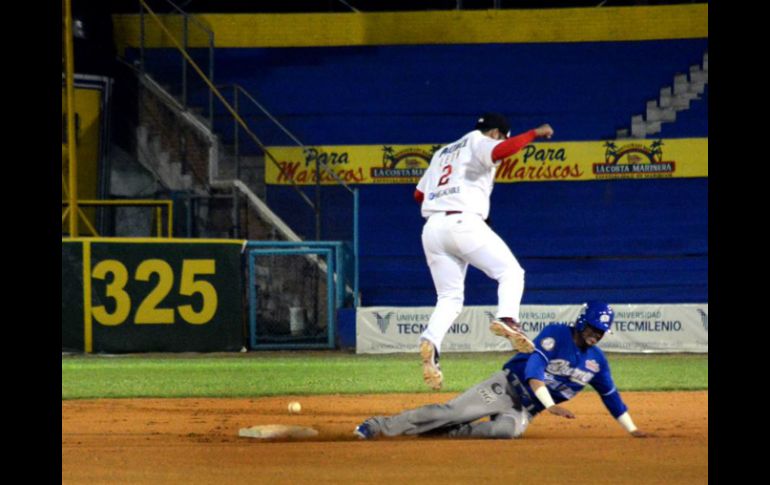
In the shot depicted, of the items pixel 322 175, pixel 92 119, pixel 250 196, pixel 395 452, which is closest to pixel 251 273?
pixel 250 196

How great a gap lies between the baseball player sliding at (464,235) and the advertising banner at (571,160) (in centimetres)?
1712

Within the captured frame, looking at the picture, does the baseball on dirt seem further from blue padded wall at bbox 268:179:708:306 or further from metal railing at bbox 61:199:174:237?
blue padded wall at bbox 268:179:708:306

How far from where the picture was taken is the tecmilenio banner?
21391 mm

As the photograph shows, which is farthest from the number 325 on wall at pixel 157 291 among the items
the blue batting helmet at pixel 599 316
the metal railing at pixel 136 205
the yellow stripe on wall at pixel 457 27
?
the blue batting helmet at pixel 599 316

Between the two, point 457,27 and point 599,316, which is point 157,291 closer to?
point 457,27

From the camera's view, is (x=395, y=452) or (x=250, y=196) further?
(x=250, y=196)

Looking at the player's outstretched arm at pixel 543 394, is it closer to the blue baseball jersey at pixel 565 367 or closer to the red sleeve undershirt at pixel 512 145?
the blue baseball jersey at pixel 565 367

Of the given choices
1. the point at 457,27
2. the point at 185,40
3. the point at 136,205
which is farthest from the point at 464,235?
the point at 457,27

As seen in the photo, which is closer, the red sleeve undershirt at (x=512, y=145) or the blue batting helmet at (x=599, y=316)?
the blue batting helmet at (x=599, y=316)

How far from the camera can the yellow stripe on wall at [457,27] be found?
2803cm

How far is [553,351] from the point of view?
9.28m

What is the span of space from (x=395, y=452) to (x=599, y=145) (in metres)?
19.9

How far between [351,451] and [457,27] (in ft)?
68.1

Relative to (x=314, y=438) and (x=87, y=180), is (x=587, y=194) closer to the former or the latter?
(x=87, y=180)
